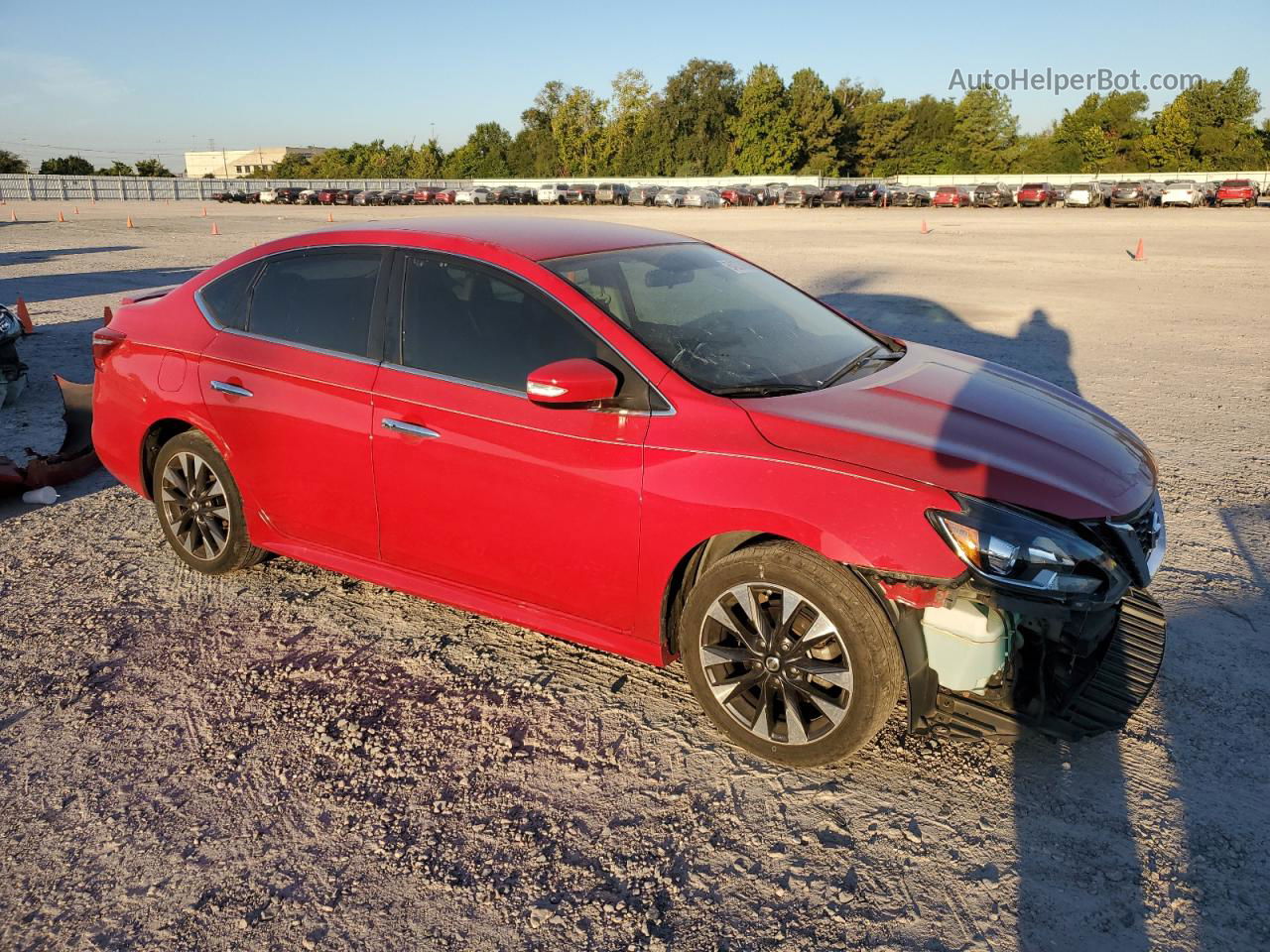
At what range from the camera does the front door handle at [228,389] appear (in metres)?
4.39

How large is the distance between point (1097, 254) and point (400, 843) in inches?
960

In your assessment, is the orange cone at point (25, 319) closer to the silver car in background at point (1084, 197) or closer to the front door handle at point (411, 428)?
the front door handle at point (411, 428)

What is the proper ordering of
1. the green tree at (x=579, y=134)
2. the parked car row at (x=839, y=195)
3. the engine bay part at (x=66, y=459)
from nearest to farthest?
1. the engine bay part at (x=66, y=459)
2. the parked car row at (x=839, y=195)
3. the green tree at (x=579, y=134)

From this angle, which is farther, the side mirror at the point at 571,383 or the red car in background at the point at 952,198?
the red car in background at the point at 952,198

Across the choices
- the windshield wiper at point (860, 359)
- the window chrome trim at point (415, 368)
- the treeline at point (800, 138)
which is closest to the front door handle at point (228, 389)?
the window chrome trim at point (415, 368)

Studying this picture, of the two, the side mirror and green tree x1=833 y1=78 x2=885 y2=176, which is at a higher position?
green tree x1=833 y1=78 x2=885 y2=176

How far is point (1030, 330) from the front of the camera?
39.9 ft

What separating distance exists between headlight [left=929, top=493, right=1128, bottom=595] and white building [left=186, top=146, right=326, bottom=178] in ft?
586

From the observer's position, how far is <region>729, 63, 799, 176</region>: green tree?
97.7 metres

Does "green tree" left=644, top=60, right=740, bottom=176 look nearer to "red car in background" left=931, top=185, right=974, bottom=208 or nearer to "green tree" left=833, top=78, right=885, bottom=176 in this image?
"green tree" left=833, top=78, right=885, bottom=176

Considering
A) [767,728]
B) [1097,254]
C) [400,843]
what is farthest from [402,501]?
[1097,254]

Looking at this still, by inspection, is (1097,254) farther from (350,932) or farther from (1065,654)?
(350,932)

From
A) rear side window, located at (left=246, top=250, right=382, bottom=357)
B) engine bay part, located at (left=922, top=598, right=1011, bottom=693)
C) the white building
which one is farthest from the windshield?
the white building

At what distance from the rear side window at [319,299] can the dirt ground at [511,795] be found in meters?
1.30
